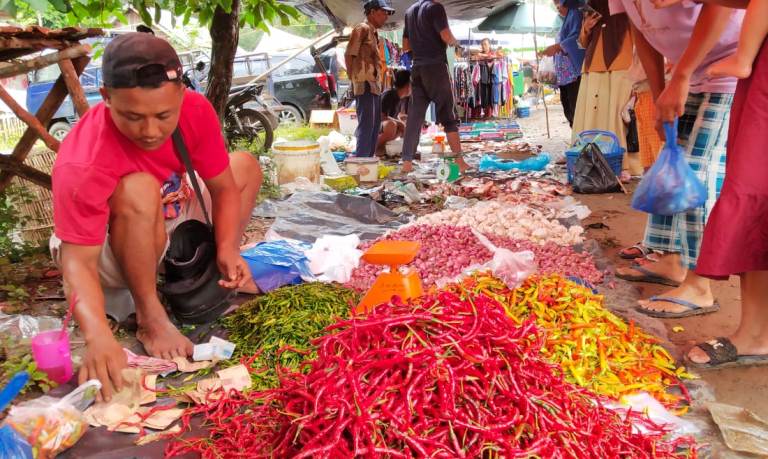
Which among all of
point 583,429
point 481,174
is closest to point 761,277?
point 583,429

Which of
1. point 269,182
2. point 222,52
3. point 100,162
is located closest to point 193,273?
point 100,162

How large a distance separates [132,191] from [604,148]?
4966 millimetres

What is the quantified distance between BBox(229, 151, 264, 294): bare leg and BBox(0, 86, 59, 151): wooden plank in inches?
49.8

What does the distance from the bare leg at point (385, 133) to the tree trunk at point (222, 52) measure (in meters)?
4.37

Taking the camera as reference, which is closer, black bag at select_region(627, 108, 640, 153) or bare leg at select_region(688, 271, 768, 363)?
bare leg at select_region(688, 271, 768, 363)

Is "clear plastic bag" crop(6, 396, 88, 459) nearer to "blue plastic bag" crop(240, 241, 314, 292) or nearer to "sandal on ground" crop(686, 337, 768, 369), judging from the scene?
"blue plastic bag" crop(240, 241, 314, 292)

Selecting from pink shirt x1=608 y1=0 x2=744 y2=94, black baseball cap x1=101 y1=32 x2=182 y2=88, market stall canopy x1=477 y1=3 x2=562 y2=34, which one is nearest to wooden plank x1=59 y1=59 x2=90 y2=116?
black baseball cap x1=101 y1=32 x2=182 y2=88

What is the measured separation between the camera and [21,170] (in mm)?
3766

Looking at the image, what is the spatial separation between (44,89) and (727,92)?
435 inches

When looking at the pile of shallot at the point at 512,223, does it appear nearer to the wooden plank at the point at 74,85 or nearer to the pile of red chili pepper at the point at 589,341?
the pile of red chili pepper at the point at 589,341

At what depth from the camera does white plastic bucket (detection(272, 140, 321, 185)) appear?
6.19 metres

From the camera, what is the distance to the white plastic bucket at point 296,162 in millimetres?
6191

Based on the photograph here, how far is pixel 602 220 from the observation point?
15.5 feet

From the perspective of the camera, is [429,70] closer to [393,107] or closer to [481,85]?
[393,107]
